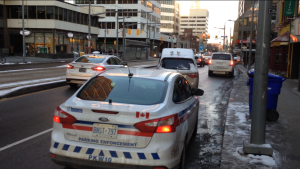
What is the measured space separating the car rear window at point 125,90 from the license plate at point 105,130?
0.51 meters

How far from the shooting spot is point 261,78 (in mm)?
5480

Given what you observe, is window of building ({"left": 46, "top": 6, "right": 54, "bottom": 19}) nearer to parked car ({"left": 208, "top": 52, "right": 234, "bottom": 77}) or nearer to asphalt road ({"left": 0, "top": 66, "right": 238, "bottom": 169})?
parked car ({"left": 208, "top": 52, "right": 234, "bottom": 77})

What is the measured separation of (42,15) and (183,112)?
5074 cm

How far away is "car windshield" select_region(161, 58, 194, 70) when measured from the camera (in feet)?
42.3

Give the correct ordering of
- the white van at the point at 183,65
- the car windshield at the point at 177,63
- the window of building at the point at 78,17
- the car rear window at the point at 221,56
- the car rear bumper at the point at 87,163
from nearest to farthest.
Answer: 1. the car rear bumper at the point at 87,163
2. the white van at the point at 183,65
3. the car windshield at the point at 177,63
4. the car rear window at the point at 221,56
5. the window of building at the point at 78,17

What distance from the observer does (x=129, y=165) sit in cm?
389

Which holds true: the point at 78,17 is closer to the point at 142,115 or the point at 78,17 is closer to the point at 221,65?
the point at 221,65

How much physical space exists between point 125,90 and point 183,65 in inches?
331

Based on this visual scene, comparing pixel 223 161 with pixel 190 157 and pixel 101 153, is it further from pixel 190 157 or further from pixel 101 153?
pixel 101 153

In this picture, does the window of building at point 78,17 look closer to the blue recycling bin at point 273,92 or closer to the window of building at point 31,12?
the window of building at point 31,12

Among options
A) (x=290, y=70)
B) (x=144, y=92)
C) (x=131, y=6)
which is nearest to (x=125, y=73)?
(x=144, y=92)

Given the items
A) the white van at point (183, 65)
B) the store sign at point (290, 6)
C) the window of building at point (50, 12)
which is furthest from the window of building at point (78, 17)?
the white van at point (183, 65)

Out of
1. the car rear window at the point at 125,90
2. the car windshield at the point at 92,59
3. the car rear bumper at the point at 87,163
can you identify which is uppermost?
the car windshield at the point at 92,59

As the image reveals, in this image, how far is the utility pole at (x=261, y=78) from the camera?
5.45 metres
